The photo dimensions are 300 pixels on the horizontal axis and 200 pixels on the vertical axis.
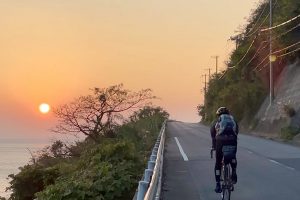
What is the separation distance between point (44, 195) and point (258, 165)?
10067 mm

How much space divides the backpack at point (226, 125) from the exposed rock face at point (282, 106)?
37.7m

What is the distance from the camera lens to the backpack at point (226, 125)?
1284 centimetres

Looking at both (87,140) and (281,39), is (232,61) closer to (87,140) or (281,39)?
(281,39)

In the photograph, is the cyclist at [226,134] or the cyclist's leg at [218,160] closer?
the cyclist at [226,134]

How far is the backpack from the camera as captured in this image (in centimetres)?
1284

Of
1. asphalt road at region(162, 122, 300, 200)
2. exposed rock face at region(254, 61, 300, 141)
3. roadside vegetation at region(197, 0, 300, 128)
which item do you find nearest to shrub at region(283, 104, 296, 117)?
exposed rock face at region(254, 61, 300, 141)

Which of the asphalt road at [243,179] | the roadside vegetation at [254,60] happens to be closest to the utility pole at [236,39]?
the roadside vegetation at [254,60]

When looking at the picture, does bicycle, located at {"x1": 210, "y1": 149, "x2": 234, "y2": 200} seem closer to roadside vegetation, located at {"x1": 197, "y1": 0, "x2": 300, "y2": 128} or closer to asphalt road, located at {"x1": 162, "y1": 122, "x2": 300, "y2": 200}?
asphalt road, located at {"x1": 162, "y1": 122, "x2": 300, "y2": 200}

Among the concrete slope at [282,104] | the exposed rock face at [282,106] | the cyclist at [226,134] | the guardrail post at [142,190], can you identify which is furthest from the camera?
the concrete slope at [282,104]

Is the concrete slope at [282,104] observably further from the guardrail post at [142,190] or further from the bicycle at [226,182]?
the guardrail post at [142,190]

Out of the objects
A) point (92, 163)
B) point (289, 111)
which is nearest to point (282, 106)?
point (289, 111)

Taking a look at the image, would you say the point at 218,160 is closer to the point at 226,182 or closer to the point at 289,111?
the point at 226,182

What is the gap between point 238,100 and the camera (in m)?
74.6

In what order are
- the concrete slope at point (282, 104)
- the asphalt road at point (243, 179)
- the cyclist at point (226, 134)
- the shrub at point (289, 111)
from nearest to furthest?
the cyclist at point (226, 134)
the asphalt road at point (243, 179)
the shrub at point (289, 111)
the concrete slope at point (282, 104)
